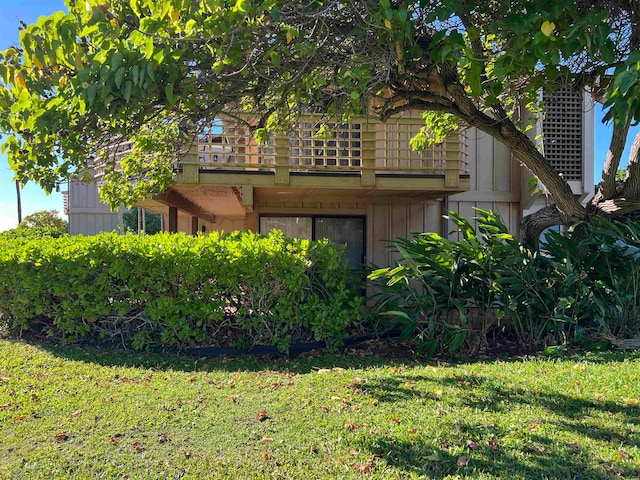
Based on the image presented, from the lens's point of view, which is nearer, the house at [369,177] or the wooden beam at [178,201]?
the house at [369,177]

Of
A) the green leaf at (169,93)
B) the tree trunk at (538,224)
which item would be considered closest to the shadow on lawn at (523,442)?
the green leaf at (169,93)

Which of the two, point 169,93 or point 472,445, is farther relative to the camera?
point 169,93

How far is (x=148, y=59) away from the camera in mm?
3316

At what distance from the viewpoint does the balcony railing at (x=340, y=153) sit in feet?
27.1

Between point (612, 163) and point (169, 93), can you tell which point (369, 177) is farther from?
point (169, 93)

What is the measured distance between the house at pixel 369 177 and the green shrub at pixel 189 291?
7.39 ft

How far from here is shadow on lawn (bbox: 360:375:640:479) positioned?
2.92 metres

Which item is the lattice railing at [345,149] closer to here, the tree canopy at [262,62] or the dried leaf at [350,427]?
the tree canopy at [262,62]

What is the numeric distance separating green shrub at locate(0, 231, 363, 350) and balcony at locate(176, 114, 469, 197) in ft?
6.78

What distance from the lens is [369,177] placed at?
28.0 feet

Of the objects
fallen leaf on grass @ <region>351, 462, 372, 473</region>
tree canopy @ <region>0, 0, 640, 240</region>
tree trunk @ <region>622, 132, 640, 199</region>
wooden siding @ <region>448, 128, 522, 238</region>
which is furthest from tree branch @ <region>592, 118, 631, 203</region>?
fallen leaf on grass @ <region>351, 462, 372, 473</region>

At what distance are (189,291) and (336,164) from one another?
3764mm

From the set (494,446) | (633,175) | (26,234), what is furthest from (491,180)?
(26,234)

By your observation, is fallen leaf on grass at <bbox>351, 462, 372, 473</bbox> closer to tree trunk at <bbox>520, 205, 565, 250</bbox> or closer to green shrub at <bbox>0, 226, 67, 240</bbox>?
tree trunk at <bbox>520, 205, 565, 250</bbox>
